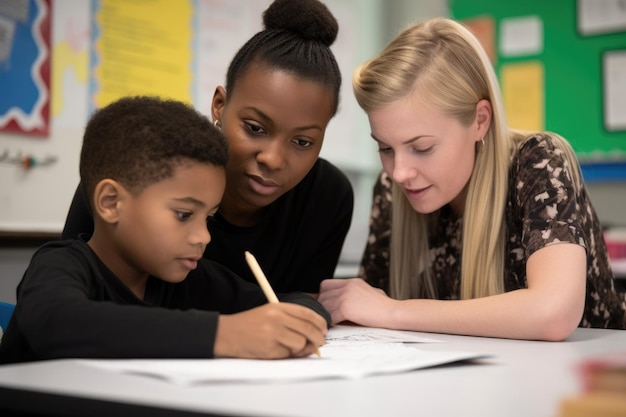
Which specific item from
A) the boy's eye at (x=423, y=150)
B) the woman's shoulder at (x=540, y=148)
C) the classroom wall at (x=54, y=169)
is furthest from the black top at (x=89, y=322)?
the classroom wall at (x=54, y=169)

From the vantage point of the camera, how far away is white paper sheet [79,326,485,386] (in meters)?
0.71

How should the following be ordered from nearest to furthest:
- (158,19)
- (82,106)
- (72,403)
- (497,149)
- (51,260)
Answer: (72,403), (51,260), (497,149), (82,106), (158,19)

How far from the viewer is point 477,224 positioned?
1.45m

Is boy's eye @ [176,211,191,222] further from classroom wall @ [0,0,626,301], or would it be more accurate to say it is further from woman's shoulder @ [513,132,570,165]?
classroom wall @ [0,0,626,301]

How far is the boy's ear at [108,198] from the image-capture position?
1.03 m

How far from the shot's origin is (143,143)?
1042 mm

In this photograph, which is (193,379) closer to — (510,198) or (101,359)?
(101,359)

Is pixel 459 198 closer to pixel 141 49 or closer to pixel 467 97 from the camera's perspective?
pixel 467 97

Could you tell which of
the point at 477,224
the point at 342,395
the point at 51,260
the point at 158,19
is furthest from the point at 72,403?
the point at 158,19

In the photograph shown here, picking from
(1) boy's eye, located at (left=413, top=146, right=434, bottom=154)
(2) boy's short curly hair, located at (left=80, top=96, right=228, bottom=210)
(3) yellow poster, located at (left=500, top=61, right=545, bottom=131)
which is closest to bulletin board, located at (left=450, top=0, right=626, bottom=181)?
(3) yellow poster, located at (left=500, top=61, right=545, bottom=131)

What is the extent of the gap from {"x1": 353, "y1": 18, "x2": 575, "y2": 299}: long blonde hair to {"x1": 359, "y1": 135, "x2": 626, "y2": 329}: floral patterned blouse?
36 mm

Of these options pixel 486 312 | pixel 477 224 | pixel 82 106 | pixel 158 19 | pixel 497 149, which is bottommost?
pixel 486 312

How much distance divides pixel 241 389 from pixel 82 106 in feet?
6.59

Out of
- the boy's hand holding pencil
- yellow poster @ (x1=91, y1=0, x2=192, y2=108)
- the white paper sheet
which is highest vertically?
yellow poster @ (x1=91, y1=0, x2=192, y2=108)
